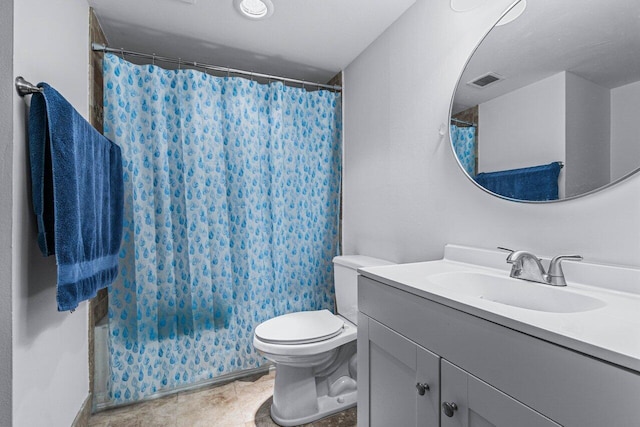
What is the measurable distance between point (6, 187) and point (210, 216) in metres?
1.01

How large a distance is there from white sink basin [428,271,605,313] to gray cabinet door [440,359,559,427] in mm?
276

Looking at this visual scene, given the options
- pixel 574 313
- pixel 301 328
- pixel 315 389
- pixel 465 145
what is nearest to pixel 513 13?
pixel 465 145

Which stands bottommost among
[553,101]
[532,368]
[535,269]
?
[532,368]

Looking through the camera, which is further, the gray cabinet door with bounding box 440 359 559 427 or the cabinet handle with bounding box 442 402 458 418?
the cabinet handle with bounding box 442 402 458 418

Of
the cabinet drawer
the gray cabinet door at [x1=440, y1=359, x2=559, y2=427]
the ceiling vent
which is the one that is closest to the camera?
the cabinet drawer

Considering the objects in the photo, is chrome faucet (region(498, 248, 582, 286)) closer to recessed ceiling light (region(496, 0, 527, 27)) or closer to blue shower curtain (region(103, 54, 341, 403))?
recessed ceiling light (region(496, 0, 527, 27))

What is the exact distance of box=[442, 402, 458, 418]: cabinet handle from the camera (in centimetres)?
73

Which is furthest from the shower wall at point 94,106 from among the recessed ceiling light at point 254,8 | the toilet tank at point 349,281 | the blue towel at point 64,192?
the toilet tank at point 349,281

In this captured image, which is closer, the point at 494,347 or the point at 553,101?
the point at 494,347

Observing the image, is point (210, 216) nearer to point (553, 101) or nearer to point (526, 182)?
point (526, 182)

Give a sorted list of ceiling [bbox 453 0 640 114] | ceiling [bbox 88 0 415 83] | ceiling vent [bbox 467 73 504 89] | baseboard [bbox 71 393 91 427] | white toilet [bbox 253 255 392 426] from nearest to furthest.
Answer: ceiling [bbox 453 0 640 114] → ceiling vent [bbox 467 73 504 89] → baseboard [bbox 71 393 91 427] → white toilet [bbox 253 255 392 426] → ceiling [bbox 88 0 415 83]

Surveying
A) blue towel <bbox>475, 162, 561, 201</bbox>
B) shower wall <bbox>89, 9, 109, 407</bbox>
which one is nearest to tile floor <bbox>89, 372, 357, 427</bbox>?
shower wall <bbox>89, 9, 109, 407</bbox>

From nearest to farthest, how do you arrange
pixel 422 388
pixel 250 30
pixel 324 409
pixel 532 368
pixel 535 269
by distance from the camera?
pixel 532 368
pixel 422 388
pixel 535 269
pixel 324 409
pixel 250 30

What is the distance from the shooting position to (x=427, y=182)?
1.47 m
